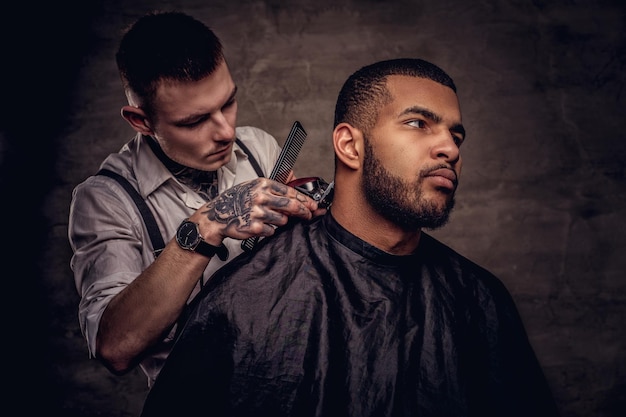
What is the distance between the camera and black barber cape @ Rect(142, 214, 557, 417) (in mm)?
1231

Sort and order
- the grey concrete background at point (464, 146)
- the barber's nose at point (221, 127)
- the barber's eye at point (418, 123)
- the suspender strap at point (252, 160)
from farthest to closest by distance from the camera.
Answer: the grey concrete background at point (464, 146) → the suspender strap at point (252, 160) → the barber's nose at point (221, 127) → the barber's eye at point (418, 123)

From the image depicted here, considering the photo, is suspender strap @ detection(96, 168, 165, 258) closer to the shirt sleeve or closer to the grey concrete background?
the shirt sleeve

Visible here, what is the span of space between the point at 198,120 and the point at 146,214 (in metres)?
0.39

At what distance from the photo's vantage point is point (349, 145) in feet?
4.74

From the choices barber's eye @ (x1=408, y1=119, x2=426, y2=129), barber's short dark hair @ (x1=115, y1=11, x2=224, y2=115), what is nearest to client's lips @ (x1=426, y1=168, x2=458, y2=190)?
barber's eye @ (x1=408, y1=119, x2=426, y2=129)

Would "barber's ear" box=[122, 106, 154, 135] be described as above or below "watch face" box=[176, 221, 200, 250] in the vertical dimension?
above

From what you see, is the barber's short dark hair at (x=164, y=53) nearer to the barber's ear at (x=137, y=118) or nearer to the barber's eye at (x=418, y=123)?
the barber's ear at (x=137, y=118)

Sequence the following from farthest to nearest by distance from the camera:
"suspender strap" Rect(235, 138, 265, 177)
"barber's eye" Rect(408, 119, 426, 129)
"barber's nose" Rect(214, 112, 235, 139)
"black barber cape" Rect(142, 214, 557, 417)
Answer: "suspender strap" Rect(235, 138, 265, 177), "barber's nose" Rect(214, 112, 235, 139), "barber's eye" Rect(408, 119, 426, 129), "black barber cape" Rect(142, 214, 557, 417)

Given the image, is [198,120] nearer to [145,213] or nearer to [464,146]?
[145,213]

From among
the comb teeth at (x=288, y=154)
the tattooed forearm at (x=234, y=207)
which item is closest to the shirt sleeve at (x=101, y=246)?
the tattooed forearm at (x=234, y=207)

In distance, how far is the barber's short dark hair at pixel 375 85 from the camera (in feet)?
4.57

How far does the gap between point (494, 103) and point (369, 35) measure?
33.6 inches

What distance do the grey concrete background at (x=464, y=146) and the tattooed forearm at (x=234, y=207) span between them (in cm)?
122

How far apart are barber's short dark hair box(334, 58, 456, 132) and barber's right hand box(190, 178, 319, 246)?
34 cm
